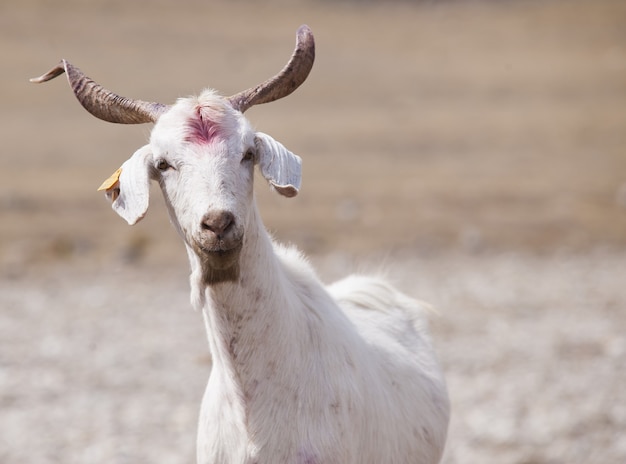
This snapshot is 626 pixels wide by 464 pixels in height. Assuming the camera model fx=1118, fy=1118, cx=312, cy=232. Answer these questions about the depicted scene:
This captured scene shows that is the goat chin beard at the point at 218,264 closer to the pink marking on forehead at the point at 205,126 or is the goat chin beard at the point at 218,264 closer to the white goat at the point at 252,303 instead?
the white goat at the point at 252,303

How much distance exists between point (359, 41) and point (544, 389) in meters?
21.9

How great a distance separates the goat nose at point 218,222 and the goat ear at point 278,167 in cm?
28

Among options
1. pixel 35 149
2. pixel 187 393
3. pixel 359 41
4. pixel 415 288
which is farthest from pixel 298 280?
pixel 359 41

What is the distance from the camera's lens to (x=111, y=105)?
499 cm

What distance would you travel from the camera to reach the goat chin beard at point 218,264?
14.6 ft

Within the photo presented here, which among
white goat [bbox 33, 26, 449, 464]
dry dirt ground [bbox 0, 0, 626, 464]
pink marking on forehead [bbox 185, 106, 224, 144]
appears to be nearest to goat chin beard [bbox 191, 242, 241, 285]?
white goat [bbox 33, 26, 449, 464]

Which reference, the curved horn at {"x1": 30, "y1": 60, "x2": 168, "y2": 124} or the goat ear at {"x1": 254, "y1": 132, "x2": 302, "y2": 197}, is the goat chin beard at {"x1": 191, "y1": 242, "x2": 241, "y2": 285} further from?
the curved horn at {"x1": 30, "y1": 60, "x2": 168, "y2": 124}

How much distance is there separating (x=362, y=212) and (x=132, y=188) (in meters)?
12.3

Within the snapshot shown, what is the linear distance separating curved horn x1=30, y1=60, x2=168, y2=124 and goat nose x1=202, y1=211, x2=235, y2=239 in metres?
0.78

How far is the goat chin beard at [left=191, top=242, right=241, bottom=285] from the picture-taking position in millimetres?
4441

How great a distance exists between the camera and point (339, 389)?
16.4 ft

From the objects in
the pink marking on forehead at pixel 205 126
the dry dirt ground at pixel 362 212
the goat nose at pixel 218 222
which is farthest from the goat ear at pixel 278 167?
the dry dirt ground at pixel 362 212

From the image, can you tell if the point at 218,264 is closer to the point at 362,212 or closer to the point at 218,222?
the point at 218,222

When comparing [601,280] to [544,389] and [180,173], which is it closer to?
[544,389]
